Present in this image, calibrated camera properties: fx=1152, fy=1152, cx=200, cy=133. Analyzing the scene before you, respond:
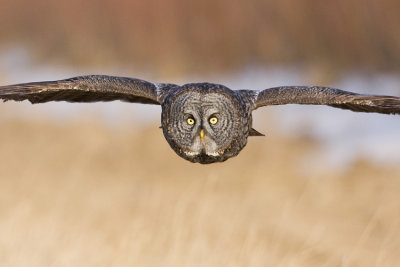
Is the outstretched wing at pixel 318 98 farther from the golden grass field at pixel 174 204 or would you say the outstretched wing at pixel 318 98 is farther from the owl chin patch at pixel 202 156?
the golden grass field at pixel 174 204

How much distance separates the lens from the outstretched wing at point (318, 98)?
10.7 metres

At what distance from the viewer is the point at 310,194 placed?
1203 centimetres

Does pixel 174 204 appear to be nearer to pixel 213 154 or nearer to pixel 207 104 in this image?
pixel 213 154

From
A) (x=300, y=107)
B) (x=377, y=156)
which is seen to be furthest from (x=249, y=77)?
(x=377, y=156)

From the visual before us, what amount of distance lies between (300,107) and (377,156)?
1.59m

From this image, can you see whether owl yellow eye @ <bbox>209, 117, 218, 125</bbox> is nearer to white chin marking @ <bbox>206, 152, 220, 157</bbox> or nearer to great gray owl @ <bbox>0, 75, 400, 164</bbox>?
great gray owl @ <bbox>0, 75, 400, 164</bbox>

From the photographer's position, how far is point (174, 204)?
36.6ft

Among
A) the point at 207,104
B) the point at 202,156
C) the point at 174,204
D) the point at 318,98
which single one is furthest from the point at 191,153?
the point at 318,98

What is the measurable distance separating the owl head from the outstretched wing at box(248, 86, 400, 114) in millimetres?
354

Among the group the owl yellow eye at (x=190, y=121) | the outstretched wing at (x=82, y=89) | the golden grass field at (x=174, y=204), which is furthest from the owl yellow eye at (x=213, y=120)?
the golden grass field at (x=174, y=204)

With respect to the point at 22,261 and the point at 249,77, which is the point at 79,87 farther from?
the point at 249,77

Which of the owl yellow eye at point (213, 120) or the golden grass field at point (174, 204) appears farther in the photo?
the owl yellow eye at point (213, 120)

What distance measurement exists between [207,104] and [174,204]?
112cm

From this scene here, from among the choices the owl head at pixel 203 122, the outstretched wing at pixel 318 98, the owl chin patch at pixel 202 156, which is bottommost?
the owl chin patch at pixel 202 156
